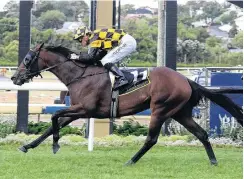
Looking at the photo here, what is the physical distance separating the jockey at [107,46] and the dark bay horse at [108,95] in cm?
12

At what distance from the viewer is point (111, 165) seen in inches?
309

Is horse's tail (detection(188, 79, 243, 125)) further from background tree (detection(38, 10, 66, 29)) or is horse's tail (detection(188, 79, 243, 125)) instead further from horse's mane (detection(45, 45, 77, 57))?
background tree (detection(38, 10, 66, 29))

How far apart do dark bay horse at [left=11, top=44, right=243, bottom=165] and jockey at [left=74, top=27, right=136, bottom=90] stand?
0.12m

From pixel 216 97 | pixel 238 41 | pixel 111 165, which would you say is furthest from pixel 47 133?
pixel 238 41

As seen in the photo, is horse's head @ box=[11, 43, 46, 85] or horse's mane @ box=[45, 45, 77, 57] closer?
horse's head @ box=[11, 43, 46, 85]

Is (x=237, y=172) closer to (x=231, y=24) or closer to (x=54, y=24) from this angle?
(x=54, y=24)

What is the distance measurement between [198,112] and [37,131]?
296 centimetres

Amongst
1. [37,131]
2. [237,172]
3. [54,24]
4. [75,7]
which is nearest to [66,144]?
[37,131]

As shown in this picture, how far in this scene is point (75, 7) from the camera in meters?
16.4

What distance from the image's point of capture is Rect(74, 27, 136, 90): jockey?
27.1 ft

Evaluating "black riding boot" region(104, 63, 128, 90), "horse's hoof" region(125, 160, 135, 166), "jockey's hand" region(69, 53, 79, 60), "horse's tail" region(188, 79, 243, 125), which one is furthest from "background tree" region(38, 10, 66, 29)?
"horse's hoof" region(125, 160, 135, 166)

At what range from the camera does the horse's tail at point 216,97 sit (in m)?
8.38

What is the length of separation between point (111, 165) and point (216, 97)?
176 cm

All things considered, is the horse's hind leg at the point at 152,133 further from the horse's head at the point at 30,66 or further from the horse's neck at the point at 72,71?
the horse's head at the point at 30,66
